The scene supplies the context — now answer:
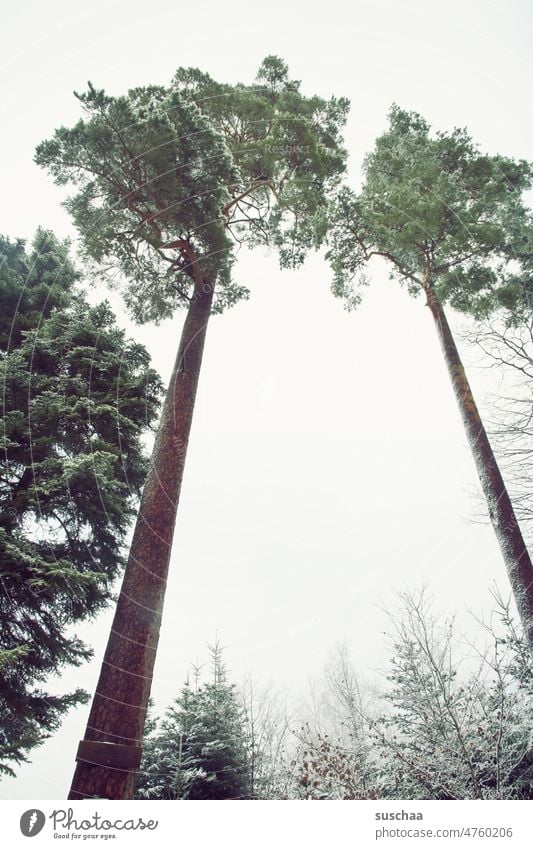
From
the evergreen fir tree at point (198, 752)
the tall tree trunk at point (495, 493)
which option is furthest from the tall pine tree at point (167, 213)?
the tall tree trunk at point (495, 493)

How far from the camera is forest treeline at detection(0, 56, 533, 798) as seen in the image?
369 cm

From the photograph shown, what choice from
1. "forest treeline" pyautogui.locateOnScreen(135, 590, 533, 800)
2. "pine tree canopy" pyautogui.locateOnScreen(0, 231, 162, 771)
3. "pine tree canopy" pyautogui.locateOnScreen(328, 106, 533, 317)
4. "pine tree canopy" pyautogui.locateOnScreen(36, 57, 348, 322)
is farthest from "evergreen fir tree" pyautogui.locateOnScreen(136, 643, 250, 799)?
"pine tree canopy" pyautogui.locateOnScreen(328, 106, 533, 317)

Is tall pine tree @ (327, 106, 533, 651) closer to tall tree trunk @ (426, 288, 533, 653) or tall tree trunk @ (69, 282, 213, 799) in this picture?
tall tree trunk @ (426, 288, 533, 653)

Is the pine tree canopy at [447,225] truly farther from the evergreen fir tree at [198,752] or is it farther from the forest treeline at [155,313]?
the evergreen fir tree at [198,752]

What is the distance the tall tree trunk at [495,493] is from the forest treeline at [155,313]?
0.03 m

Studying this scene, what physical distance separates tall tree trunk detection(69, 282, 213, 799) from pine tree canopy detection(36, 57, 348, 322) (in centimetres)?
219

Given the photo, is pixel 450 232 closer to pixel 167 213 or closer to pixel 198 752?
pixel 167 213

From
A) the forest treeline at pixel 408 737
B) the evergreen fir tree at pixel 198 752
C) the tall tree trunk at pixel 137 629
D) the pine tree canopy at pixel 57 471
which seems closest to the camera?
the tall tree trunk at pixel 137 629

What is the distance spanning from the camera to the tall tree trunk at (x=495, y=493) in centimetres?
427

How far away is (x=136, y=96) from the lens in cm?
579
